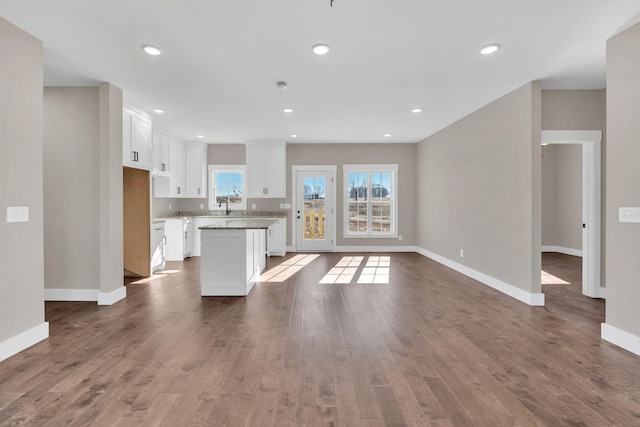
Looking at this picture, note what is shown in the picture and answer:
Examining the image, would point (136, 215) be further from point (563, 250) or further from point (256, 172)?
point (563, 250)

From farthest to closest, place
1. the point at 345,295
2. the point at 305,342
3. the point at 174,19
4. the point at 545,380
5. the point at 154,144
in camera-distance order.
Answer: the point at 154,144 → the point at 345,295 → the point at 305,342 → the point at 174,19 → the point at 545,380

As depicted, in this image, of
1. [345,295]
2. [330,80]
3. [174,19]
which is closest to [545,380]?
[345,295]

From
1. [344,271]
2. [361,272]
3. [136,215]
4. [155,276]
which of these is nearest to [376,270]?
[361,272]

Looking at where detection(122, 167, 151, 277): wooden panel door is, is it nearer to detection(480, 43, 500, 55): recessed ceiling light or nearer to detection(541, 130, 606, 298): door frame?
detection(480, 43, 500, 55): recessed ceiling light

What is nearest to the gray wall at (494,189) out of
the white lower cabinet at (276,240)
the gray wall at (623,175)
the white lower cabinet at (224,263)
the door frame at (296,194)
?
the gray wall at (623,175)

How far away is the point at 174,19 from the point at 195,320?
8.86 ft

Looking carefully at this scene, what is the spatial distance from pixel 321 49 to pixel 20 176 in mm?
2781

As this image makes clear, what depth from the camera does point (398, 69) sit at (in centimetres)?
346

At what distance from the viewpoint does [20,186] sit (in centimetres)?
268

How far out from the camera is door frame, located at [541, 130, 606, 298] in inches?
156

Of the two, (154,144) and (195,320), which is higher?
(154,144)

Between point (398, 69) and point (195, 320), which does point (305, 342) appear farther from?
point (398, 69)

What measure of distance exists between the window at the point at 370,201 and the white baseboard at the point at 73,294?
5.20 m

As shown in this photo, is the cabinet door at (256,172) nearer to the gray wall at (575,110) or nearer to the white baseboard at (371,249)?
the white baseboard at (371,249)
